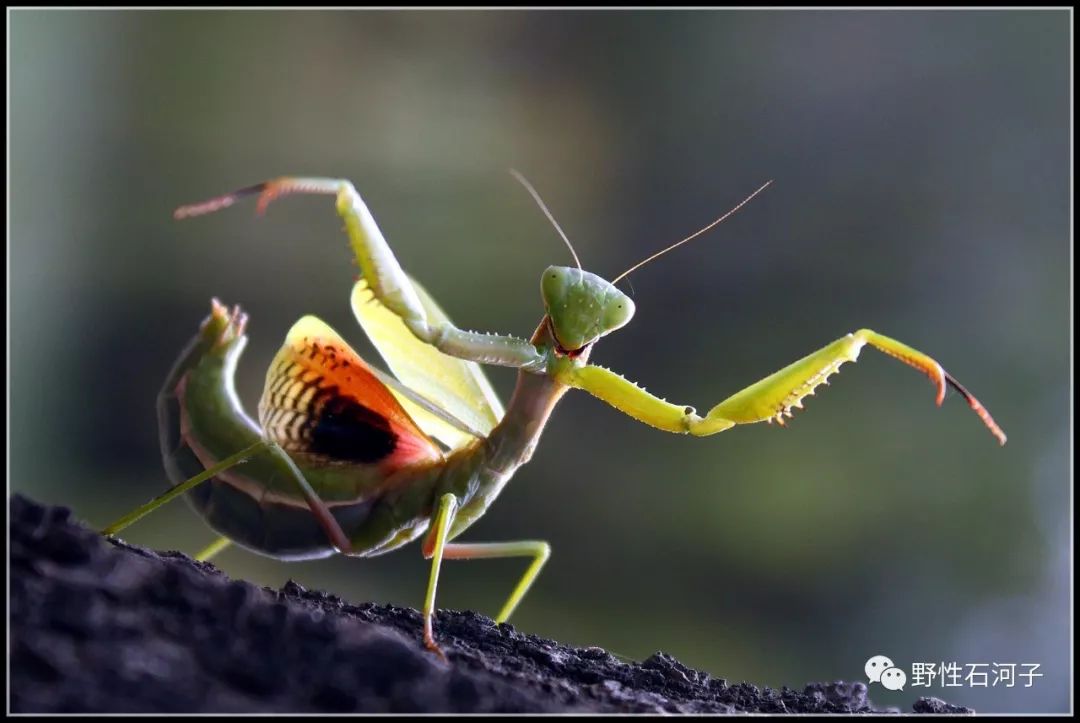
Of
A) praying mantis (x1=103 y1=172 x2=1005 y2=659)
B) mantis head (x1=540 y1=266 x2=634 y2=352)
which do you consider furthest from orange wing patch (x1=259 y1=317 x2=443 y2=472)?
mantis head (x1=540 y1=266 x2=634 y2=352)

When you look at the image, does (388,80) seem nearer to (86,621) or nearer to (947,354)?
(947,354)

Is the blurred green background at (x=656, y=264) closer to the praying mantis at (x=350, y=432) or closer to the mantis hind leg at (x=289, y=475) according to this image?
the praying mantis at (x=350, y=432)

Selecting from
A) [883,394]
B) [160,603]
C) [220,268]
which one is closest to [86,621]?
[160,603]

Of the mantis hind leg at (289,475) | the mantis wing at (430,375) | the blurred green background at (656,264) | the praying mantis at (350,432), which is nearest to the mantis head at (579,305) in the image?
the praying mantis at (350,432)

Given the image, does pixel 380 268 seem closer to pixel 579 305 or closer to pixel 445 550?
pixel 579 305

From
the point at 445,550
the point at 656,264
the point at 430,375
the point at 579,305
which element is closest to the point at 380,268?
the point at 579,305

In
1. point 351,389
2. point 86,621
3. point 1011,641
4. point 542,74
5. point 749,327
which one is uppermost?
point 542,74
